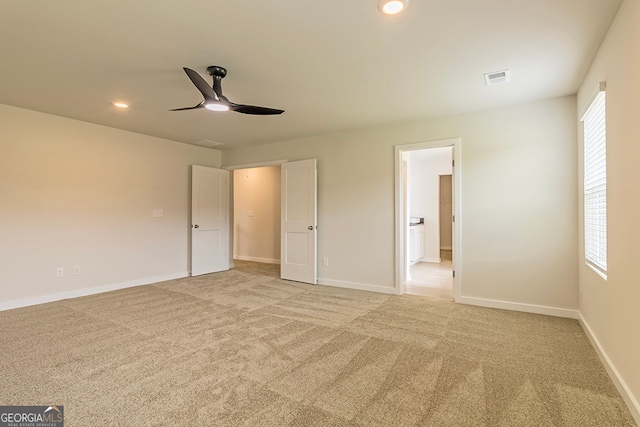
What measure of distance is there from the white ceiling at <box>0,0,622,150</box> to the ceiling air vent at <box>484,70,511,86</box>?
0.06 meters

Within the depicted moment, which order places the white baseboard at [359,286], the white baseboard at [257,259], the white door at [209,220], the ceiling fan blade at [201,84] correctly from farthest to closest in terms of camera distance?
the white baseboard at [257,259] → the white door at [209,220] → the white baseboard at [359,286] → the ceiling fan blade at [201,84]

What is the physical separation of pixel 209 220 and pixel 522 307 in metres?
5.27

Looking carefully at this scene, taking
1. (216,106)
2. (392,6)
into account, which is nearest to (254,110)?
(216,106)

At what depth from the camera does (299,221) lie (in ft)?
17.0

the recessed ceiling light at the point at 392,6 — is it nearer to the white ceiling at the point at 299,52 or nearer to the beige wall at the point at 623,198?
→ the white ceiling at the point at 299,52

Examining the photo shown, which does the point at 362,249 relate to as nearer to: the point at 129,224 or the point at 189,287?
the point at 189,287

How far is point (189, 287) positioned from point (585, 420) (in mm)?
4706

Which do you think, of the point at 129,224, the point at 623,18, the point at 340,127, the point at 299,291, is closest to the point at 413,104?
the point at 340,127

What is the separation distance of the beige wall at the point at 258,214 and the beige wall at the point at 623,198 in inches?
232

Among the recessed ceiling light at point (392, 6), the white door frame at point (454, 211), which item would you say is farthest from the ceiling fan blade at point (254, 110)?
the white door frame at point (454, 211)

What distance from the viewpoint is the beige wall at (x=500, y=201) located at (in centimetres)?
335

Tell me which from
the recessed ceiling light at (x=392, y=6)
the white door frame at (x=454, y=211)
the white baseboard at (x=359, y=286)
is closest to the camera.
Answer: the recessed ceiling light at (x=392, y=6)

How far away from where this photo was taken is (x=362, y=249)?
4617mm

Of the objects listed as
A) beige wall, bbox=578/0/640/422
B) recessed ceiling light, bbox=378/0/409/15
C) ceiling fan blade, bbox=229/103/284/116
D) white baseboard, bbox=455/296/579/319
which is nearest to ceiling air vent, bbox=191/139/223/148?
ceiling fan blade, bbox=229/103/284/116
